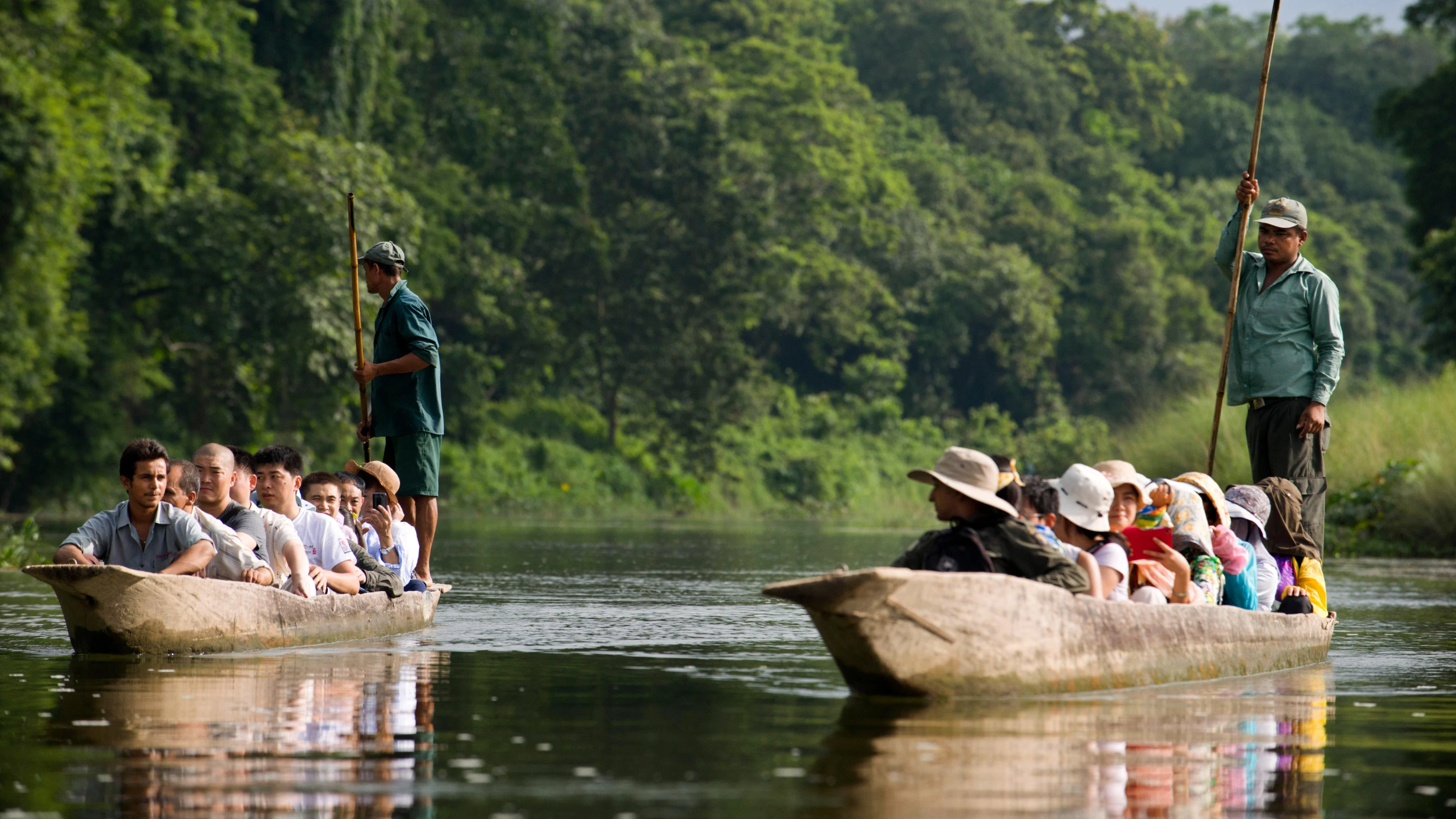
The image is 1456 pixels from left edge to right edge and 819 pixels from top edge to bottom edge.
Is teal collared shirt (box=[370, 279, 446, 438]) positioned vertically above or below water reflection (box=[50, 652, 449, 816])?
above

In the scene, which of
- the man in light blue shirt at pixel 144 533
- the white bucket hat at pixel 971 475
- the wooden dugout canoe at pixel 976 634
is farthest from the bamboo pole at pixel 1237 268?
the man in light blue shirt at pixel 144 533

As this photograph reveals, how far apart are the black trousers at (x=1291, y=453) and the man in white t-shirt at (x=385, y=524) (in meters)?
4.83

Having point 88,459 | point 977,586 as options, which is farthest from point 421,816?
point 88,459

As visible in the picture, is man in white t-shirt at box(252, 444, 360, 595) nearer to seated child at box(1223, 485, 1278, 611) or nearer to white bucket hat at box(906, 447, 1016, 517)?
white bucket hat at box(906, 447, 1016, 517)

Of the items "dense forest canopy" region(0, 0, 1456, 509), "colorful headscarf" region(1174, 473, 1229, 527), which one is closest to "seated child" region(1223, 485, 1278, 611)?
"colorful headscarf" region(1174, 473, 1229, 527)

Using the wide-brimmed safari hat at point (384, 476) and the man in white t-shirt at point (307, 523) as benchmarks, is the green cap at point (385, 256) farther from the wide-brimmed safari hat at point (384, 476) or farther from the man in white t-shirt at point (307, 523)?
the man in white t-shirt at point (307, 523)

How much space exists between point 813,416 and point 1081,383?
454 inches

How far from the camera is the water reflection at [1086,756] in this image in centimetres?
527

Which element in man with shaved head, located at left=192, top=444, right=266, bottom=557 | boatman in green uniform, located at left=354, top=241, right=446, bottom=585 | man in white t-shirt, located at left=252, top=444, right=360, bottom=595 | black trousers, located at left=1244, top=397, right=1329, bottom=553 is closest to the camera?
man with shaved head, located at left=192, top=444, right=266, bottom=557

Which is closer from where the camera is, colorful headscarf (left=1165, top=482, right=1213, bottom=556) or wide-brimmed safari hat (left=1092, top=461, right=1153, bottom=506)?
wide-brimmed safari hat (left=1092, top=461, right=1153, bottom=506)

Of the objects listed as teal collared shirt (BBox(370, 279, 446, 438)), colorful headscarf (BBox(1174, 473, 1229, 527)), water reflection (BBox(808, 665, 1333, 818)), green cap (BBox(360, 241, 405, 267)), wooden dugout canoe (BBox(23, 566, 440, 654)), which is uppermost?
green cap (BBox(360, 241, 405, 267))

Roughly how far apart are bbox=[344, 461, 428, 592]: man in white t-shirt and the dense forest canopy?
17.5 metres

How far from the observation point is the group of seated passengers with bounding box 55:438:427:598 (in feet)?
29.7

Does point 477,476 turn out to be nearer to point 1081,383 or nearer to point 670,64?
point 670,64
